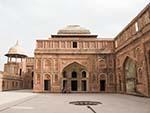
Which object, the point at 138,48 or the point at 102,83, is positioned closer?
the point at 138,48

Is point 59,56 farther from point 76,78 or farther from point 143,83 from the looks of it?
point 143,83

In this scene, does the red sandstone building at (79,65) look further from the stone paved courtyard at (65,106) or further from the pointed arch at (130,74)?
the stone paved courtyard at (65,106)

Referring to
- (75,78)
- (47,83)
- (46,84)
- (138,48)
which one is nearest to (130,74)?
(138,48)

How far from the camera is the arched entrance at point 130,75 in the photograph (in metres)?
17.8

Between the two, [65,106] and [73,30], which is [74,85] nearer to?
[73,30]

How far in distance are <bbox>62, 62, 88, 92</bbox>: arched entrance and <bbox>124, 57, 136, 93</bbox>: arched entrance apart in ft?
19.9

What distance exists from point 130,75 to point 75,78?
8222 millimetres

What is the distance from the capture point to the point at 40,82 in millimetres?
23469

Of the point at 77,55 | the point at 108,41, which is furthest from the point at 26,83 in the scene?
the point at 108,41

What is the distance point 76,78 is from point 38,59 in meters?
5.53

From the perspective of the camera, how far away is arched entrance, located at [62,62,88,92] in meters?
24.4

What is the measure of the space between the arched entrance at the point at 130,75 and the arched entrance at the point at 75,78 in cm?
606

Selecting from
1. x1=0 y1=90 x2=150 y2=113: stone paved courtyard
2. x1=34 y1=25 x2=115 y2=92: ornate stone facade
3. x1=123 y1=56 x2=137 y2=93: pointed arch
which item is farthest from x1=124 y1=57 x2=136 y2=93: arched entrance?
x1=0 y1=90 x2=150 y2=113: stone paved courtyard

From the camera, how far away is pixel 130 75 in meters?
18.8
